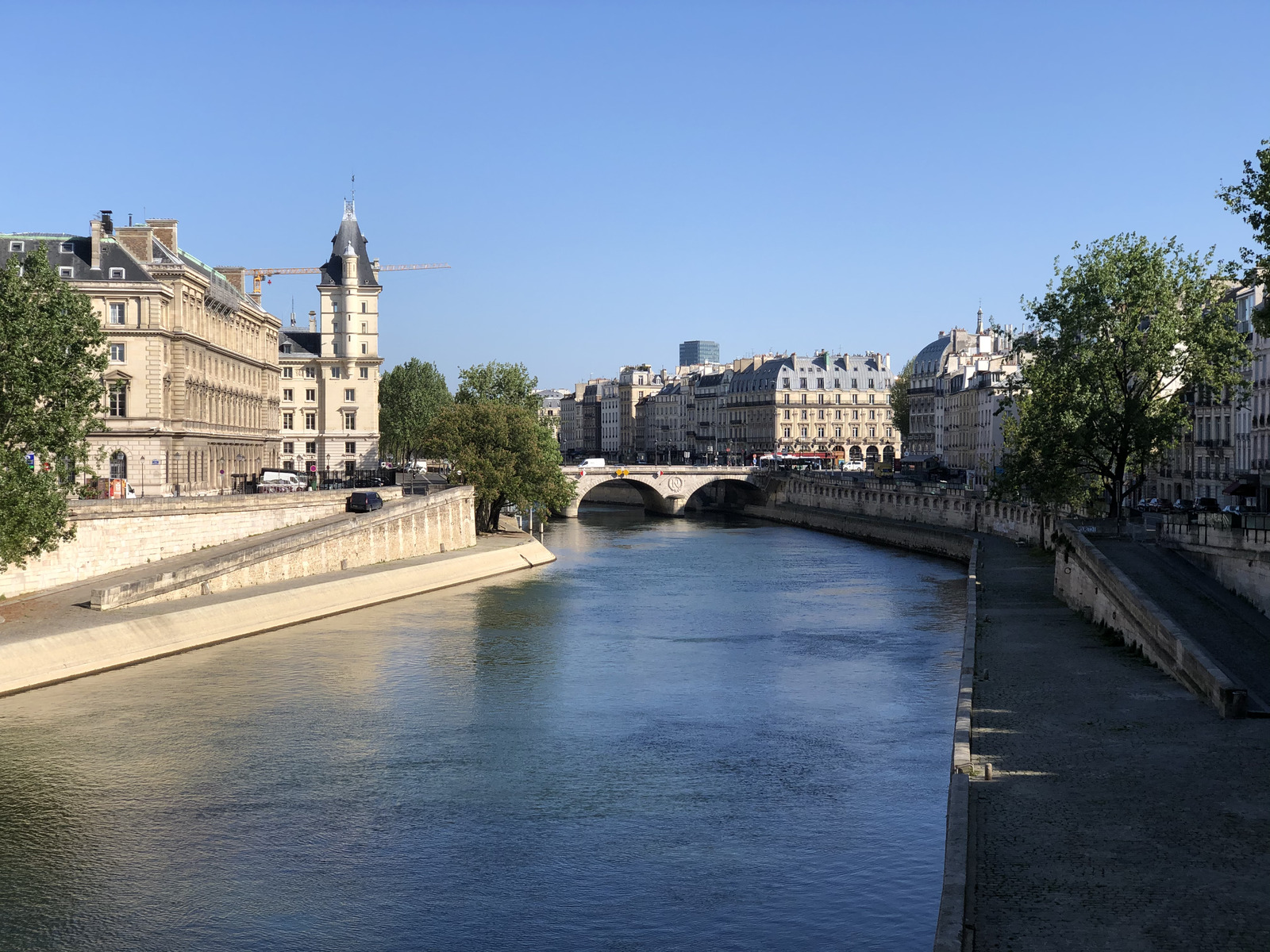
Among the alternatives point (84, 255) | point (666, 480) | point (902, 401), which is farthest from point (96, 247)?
point (902, 401)

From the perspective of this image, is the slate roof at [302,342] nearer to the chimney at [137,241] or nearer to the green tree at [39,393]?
the chimney at [137,241]

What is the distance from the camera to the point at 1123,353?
5634cm

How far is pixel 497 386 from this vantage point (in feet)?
411

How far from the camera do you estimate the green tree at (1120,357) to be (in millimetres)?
55875

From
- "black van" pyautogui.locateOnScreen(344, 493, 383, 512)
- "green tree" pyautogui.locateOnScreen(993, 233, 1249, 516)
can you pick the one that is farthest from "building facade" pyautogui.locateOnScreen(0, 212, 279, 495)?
"green tree" pyautogui.locateOnScreen(993, 233, 1249, 516)

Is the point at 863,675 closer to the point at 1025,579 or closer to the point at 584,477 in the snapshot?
the point at 1025,579

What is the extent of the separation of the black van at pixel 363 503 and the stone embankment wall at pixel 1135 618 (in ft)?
110

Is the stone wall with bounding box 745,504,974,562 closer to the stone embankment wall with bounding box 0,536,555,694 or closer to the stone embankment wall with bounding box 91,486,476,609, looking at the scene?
the stone embankment wall with bounding box 91,486,476,609

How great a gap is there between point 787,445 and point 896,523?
94.9 m

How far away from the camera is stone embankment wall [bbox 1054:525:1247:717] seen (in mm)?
29125

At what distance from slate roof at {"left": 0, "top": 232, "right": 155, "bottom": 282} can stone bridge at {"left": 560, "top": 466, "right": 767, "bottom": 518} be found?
6182 centimetres

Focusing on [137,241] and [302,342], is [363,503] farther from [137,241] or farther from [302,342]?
[302,342]

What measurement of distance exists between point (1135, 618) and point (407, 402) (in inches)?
4454

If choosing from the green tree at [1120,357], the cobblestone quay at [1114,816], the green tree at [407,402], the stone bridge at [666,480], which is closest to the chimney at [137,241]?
the green tree at [1120,357]
